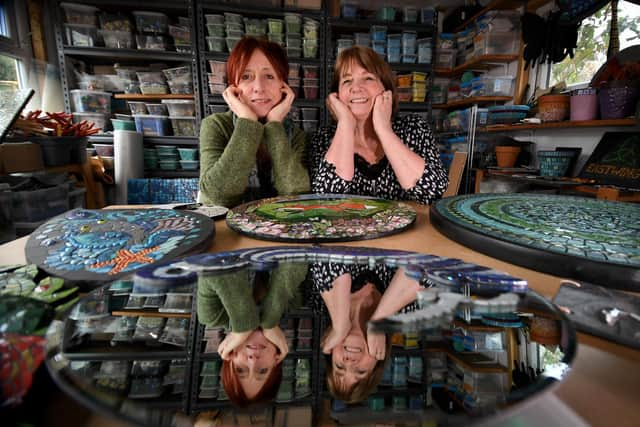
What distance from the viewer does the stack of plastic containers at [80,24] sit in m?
2.38

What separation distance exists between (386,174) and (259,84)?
0.47 metres

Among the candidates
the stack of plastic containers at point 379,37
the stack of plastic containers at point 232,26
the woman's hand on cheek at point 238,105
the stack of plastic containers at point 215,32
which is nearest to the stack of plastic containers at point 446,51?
the stack of plastic containers at point 379,37

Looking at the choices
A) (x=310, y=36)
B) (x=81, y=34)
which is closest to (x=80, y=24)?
(x=81, y=34)

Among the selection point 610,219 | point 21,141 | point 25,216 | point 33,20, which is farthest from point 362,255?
point 33,20

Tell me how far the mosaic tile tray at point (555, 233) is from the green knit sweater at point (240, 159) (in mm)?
498

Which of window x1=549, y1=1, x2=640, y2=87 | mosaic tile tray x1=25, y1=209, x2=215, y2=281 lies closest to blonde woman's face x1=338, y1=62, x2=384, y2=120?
mosaic tile tray x1=25, y1=209, x2=215, y2=281

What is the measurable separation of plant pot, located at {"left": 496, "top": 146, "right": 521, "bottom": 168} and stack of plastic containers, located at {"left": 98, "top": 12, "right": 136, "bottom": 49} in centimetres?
270

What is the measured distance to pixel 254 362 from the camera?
0.22m

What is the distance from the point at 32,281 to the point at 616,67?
2238mm

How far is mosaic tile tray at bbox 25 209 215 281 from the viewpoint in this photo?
0.36m

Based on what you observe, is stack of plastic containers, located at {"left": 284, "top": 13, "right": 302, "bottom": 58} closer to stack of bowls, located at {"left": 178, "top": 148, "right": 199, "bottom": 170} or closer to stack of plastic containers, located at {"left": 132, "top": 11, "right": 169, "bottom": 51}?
stack of plastic containers, located at {"left": 132, "top": 11, "right": 169, "bottom": 51}

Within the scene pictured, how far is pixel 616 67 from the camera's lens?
1.60m

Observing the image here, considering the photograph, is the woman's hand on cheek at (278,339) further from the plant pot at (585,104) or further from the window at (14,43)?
the window at (14,43)

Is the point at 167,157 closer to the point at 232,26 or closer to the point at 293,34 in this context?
the point at 232,26
